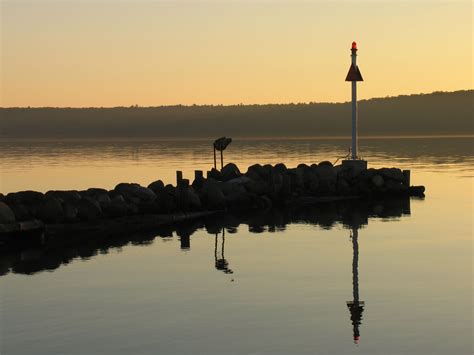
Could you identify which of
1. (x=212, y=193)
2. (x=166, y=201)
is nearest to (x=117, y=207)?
(x=166, y=201)

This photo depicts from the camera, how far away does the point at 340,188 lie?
41.7m

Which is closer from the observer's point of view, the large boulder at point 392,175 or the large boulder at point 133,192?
the large boulder at point 133,192

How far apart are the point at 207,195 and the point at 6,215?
10722mm

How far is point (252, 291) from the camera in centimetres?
1870

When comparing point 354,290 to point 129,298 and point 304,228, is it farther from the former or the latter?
point 304,228

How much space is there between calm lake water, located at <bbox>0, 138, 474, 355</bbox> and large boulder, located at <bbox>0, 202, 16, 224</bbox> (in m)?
1.09

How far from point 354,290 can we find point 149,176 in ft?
128

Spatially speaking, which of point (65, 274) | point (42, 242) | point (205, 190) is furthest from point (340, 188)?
point (65, 274)

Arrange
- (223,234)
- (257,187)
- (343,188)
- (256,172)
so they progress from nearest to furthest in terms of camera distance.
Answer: (223,234)
(257,187)
(256,172)
(343,188)

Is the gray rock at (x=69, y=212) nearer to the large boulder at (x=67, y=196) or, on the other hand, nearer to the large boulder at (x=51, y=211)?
the large boulder at (x=51, y=211)

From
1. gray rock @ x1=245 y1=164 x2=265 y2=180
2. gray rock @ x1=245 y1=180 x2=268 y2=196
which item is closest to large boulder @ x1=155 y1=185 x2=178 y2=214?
gray rock @ x1=245 y1=180 x2=268 y2=196

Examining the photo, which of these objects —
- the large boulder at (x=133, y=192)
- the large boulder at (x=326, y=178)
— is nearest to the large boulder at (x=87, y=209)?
the large boulder at (x=133, y=192)

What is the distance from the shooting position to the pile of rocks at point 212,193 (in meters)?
28.0

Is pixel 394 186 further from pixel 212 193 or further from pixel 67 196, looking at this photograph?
pixel 67 196
